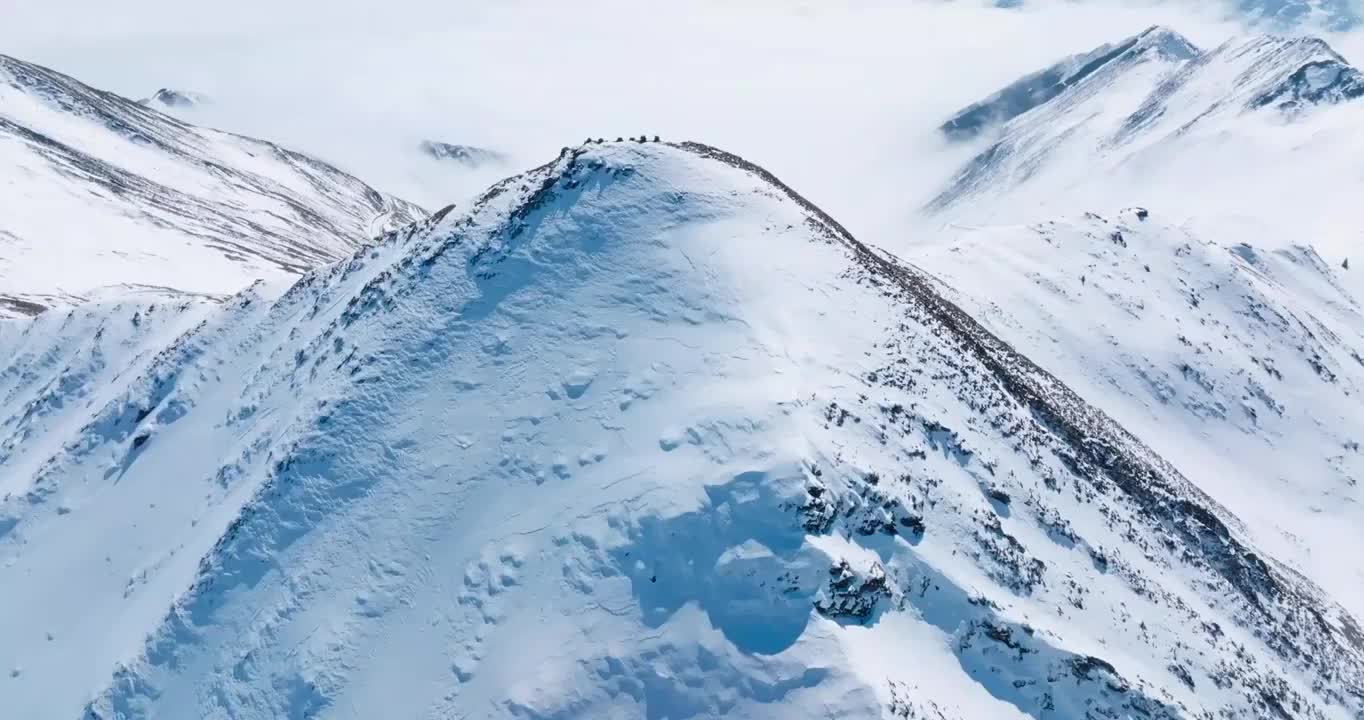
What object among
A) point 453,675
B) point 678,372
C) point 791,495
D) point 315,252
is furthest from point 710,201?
point 315,252

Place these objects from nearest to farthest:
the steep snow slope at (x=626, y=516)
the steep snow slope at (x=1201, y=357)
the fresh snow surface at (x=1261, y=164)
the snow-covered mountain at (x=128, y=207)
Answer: the steep snow slope at (x=626, y=516), the steep snow slope at (x=1201, y=357), the snow-covered mountain at (x=128, y=207), the fresh snow surface at (x=1261, y=164)

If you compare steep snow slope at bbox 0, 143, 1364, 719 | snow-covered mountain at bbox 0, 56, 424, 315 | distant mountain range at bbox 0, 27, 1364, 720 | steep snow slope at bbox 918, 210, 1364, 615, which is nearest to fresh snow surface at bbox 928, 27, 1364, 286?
steep snow slope at bbox 918, 210, 1364, 615

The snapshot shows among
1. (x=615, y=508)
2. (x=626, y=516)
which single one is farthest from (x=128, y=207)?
(x=626, y=516)

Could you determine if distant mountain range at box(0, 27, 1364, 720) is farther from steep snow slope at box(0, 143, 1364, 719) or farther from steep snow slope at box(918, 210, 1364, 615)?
steep snow slope at box(918, 210, 1364, 615)

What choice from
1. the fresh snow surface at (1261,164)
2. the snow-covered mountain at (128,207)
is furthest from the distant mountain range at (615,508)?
the fresh snow surface at (1261,164)

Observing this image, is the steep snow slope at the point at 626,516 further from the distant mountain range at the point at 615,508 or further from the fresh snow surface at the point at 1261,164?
the fresh snow surface at the point at 1261,164

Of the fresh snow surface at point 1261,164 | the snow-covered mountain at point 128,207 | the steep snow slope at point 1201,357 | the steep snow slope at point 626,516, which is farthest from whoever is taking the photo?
the fresh snow surface at point 1261,164

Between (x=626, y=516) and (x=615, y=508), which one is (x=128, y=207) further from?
(x=626, y=516)
